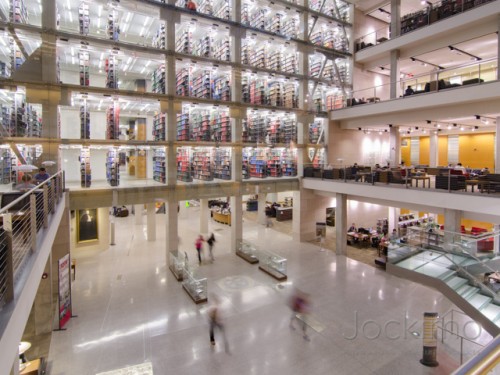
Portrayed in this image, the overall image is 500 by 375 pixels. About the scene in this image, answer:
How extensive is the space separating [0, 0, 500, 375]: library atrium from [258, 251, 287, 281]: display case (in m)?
0.05

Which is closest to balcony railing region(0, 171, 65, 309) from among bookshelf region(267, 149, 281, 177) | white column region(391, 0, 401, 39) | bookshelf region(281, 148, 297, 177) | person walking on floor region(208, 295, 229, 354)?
person walking on floor region(208, 295, 229, 354)

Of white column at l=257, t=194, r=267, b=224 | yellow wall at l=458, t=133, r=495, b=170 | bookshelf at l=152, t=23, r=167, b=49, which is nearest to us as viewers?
bookshelf at l=152, t=23, r=167, b=49

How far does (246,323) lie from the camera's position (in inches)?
281

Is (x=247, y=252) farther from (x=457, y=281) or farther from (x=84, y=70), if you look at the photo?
(x=84, y=70)

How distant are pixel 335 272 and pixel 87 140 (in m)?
9.17

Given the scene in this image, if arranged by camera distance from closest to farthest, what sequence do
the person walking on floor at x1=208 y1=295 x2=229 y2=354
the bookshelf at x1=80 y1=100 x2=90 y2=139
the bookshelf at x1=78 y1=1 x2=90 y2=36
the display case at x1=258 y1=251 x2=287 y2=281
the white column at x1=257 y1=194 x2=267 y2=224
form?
the person walking on floor at x1=208 y1=295 x2=229 y2=354 → the bookshelf at x1=78 y1=1 x2=90 y2=36 → the bookshelf at x1=80 y1=100 x2=90 y2=139 → the display case at x1=258 y1=251 x2=287 y2=281 → the white column at x1=257 y1=194 x2=267 y2=224

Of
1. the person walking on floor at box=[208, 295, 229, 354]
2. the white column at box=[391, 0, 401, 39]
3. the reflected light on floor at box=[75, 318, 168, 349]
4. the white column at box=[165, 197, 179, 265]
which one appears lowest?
the reflected light on floor at box=[75, 318, 168, 349]

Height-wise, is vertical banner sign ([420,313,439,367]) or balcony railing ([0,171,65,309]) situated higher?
balcony railing ([0,171,65,309])

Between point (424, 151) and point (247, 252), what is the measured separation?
42.0ft

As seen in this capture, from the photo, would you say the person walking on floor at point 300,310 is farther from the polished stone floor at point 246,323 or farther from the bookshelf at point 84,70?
the bookshelf at point 84,70

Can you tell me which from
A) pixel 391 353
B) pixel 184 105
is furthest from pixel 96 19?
pixel 391 353

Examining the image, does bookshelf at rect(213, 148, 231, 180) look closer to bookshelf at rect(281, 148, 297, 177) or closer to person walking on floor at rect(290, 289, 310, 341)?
bookshelf at rect(281, 148, 297, 177)

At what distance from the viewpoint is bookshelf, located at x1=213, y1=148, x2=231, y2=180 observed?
12867mm

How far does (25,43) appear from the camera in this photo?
10109mm
